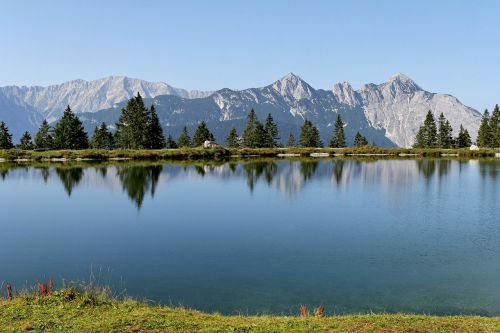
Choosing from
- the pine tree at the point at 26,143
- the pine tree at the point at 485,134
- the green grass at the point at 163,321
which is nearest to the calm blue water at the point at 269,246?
the green grass at the point at 163,321

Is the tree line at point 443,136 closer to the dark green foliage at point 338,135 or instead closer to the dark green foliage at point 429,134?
the dark green foliage at point 429,134

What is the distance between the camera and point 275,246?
30281 millimetres

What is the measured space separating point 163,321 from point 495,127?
175 metres

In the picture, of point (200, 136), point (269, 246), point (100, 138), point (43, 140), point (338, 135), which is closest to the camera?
point (269, 246)

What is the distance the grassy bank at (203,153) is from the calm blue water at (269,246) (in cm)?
7321

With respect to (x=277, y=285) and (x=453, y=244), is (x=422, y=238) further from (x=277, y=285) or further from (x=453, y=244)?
(x=277, y=285)

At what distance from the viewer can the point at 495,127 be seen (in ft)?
536

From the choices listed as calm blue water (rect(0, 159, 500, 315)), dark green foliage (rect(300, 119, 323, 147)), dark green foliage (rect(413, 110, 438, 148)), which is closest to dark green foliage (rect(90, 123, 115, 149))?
dark green foliage (rect(300, 119, 323, 147))

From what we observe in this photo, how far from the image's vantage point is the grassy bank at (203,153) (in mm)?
129500

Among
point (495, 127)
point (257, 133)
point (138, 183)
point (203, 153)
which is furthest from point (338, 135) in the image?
point (138, 183)

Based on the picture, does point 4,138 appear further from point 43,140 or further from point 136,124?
point 136,124

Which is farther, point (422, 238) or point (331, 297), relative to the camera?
point (422, 238)

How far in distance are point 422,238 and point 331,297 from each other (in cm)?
1453

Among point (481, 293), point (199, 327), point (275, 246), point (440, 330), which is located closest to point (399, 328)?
point (440, 330)
